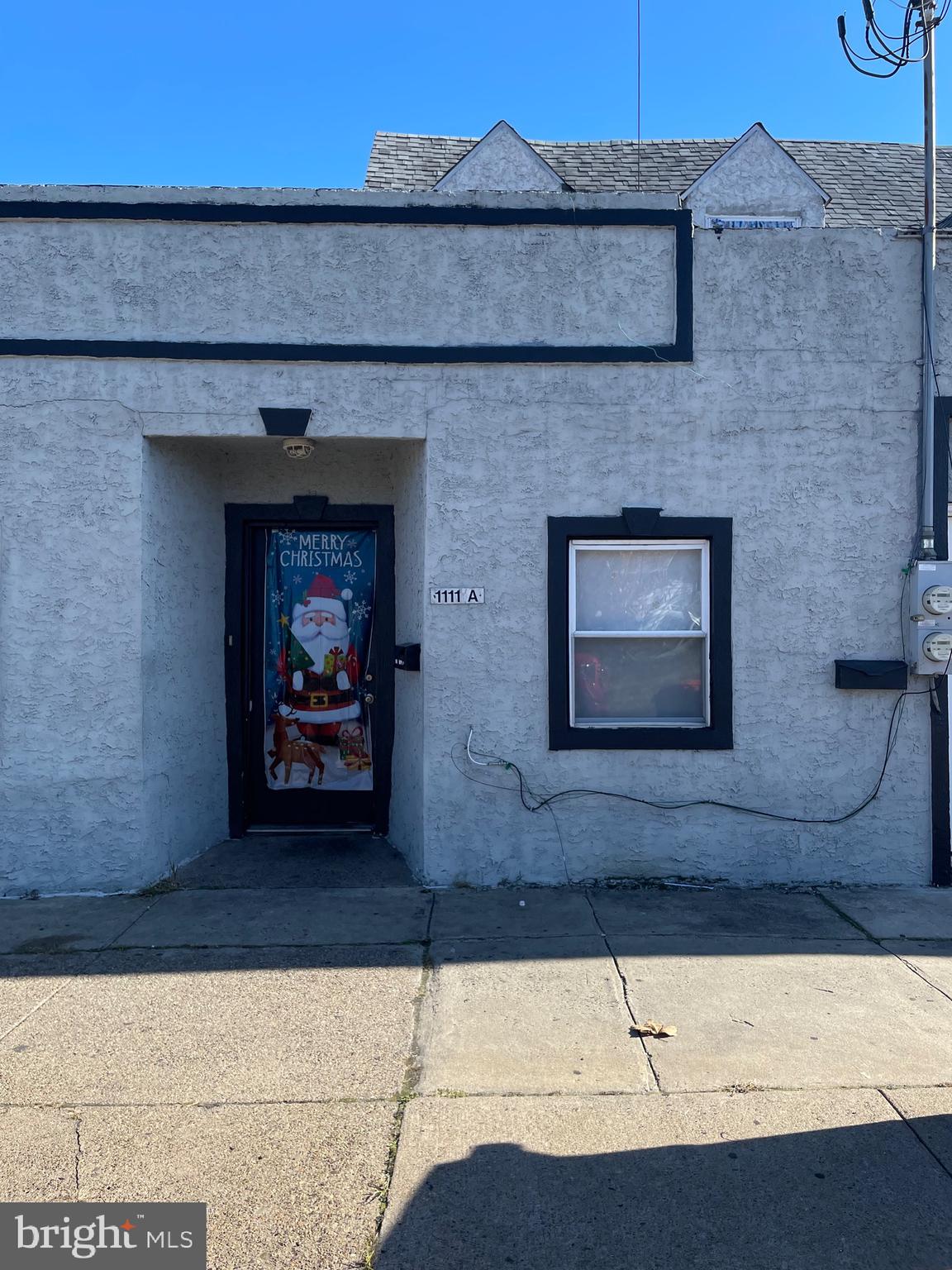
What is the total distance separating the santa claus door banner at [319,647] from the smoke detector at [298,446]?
34.3 inches

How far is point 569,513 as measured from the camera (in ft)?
21.1

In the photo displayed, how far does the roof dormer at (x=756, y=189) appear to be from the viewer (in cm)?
1303

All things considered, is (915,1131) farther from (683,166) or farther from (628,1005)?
(683,166)

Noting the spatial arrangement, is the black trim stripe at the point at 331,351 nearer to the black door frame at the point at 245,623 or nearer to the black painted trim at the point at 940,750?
the black door frame at the point at 245,623

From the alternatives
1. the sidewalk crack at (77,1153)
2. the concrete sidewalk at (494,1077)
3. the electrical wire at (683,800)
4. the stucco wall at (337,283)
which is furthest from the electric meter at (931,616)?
the sidewalk crack at (77,1153)

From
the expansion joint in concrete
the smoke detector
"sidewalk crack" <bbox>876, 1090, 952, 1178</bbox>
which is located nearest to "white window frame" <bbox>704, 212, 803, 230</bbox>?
the smoke detector

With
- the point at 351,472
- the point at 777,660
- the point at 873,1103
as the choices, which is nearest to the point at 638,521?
the point at 777,660

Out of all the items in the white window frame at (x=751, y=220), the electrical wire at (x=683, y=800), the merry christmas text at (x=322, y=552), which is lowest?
the electrical wire at (x=683, y=800)

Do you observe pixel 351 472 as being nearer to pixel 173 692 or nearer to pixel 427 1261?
pixel 173 692

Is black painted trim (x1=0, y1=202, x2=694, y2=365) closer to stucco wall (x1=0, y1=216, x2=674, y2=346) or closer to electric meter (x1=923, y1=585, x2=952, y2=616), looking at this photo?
stucco wall (x1=0, y1=216, x2=674, y2=346)

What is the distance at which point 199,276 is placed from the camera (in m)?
6.35

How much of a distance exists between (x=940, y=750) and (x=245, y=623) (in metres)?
5.08

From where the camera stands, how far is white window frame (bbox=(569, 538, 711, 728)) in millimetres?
6469

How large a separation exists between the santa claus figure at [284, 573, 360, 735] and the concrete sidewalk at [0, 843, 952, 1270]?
187cm
